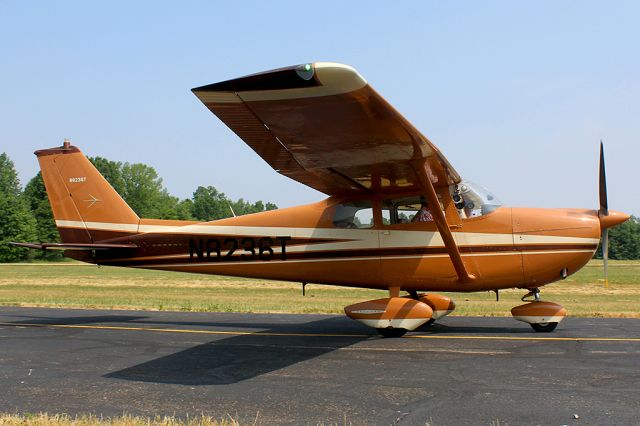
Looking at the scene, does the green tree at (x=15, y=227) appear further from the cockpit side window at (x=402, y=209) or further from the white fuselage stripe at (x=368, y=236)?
the cockpit side window at (x=402, y=209)

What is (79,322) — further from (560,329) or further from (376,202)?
(560,329)

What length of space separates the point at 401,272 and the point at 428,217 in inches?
40.4

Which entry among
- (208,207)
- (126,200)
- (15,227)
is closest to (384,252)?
(15,227)

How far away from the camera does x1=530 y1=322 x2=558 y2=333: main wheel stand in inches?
364

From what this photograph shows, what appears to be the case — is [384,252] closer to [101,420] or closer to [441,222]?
[441,222]

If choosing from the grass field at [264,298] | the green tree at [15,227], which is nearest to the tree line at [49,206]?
the green tree at [15,227]

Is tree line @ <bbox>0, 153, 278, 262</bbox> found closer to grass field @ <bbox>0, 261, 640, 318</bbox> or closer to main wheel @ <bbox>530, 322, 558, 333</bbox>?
grass field @ <bbox>0, 261, 640, 318</bbox>

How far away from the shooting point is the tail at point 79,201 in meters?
12.1

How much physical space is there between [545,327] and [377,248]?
2.96m

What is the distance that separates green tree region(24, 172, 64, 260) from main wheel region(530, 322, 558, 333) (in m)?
84.8

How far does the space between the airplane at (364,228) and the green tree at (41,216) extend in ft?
261

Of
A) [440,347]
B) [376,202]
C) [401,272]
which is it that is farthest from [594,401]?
[376,202]

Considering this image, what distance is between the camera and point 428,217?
975 centimetres

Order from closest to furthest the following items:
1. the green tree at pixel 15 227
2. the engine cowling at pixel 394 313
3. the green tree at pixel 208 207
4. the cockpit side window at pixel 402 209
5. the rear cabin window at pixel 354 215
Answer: the engine cowling at pixel 394 313
the cockpit side window at pixel 402 209
the rear cabin window at pixel 354 215
the green tree at pixel 15 227
the green tree at pixel 208 207
